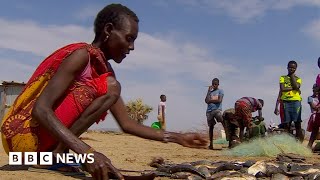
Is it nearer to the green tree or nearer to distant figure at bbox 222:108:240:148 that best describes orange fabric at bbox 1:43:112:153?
distant figure at bbox 222:108:240:148

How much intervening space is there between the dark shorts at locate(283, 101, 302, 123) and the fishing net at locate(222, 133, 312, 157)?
1683mm

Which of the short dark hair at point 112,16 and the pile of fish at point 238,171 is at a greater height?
the short dark hair at point 112,16

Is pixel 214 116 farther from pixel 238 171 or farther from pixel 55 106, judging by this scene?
pixel 55 106

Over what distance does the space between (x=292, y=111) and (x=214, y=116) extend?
1.63 m

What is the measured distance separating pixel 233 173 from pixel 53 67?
187 centimetres

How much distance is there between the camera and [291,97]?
8.60 m

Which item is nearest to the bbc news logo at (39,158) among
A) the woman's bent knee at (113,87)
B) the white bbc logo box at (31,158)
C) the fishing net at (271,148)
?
the white bbc logo box at (31,158)

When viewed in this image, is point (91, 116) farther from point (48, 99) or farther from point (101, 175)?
point (101, 175)

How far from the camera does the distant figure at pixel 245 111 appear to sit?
324 inches

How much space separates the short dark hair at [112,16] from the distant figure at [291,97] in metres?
6.10

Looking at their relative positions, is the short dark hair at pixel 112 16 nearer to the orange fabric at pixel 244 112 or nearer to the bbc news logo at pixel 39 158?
the bbc news logo at pixel 39 158

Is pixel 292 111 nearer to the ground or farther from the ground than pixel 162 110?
nearer to the ground

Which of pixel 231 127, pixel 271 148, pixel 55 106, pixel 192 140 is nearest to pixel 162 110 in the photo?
pixel 231 127

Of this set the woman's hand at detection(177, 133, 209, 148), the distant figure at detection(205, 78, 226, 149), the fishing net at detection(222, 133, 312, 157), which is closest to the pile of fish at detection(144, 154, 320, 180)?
the woman's hand at detection(177, 133, 209, 148)
